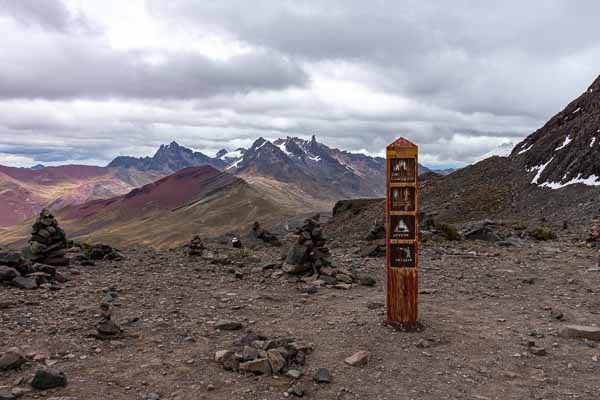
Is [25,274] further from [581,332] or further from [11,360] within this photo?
[581,332]

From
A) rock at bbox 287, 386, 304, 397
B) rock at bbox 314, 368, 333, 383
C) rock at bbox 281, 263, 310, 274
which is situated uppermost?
rock at bbox 281, 263, 310, 274

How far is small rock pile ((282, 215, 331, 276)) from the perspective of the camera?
18.8 m

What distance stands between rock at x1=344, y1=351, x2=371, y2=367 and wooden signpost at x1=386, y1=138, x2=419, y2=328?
2.27 m

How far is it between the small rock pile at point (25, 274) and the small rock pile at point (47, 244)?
6.78 feet

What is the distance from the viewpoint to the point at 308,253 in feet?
62.3

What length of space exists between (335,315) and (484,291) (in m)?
6.05

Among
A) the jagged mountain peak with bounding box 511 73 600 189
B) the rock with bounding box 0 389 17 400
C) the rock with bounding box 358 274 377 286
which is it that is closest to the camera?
the rock with bounding box 0 389 17 400

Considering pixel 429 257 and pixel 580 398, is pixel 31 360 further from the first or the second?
pixel 429 257

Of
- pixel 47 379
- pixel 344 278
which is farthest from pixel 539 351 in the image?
pixel 47 379

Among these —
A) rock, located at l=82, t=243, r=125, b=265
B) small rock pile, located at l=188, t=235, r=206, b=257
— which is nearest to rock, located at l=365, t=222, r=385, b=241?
small rock pile, located at l=188, t=235, r=206, b=257

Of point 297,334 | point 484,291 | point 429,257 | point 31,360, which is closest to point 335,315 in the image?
point 297,334

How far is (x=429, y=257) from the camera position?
76.6 ft

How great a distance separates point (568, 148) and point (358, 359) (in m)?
71.0

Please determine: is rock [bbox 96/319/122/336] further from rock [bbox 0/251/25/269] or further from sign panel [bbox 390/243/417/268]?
rock [bbox 0/251/25/269]
